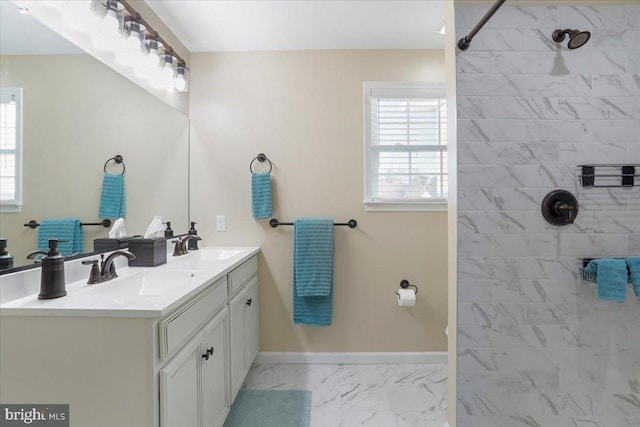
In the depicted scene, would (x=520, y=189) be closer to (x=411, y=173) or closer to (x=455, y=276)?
(x=455, y=276)

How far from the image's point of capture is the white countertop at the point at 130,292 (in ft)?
2.98

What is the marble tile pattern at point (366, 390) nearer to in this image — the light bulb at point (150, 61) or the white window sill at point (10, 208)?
the white window sill at point (10, 208)

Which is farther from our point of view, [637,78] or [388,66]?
[388,66]

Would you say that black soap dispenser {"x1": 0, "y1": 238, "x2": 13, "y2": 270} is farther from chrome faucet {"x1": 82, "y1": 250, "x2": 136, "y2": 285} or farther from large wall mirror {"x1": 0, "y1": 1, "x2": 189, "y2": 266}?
chrome faucet {"x1": 82, "y1": 250, "x2": 136, "y2": 285}

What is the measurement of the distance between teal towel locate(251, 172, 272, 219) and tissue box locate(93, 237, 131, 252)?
0.87 m

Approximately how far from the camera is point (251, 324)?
2.04 meters

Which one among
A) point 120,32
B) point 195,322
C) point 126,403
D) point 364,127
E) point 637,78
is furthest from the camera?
point 364,127

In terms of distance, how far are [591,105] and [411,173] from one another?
3.59 feet

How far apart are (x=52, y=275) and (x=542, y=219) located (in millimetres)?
2077

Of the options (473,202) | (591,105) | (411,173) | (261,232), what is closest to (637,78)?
(591,105)

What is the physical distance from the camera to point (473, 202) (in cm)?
138

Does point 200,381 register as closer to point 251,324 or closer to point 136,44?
point 251,324

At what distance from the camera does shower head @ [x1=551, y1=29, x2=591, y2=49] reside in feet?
4.15

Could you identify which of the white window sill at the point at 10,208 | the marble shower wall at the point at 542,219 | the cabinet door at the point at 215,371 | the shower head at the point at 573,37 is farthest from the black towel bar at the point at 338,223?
the shower head at the point at 573,37
